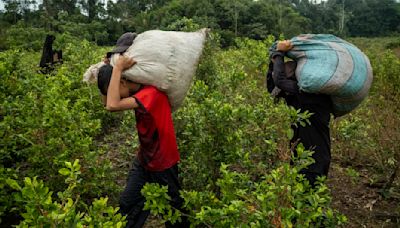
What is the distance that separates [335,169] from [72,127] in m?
2.99

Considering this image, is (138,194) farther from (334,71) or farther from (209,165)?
(334,71)

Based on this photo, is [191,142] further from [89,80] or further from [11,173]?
[11,173]

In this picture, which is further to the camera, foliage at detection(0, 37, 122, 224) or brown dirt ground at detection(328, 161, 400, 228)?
brown dirt ground at detection(328, 161, 400, 228)

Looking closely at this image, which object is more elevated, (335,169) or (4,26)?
(4,26)

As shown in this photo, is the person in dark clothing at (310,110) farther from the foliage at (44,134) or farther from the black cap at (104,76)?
the foliage at (44,134)

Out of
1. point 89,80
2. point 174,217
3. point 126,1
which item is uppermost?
point 126,1

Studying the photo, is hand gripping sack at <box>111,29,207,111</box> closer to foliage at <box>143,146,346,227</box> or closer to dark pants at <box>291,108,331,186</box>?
foliage at <box>143,146,346,227</box>

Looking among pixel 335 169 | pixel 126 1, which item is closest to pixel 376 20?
pixel 126 1

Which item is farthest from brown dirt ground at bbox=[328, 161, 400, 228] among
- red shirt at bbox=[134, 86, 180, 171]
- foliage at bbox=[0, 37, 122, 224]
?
foliage at bbox=[0, 37, 122, 224]

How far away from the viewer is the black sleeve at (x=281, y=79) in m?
3.13

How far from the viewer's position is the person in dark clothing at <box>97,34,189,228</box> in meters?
2.58

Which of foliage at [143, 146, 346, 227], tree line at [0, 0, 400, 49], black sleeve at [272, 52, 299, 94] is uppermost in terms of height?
tree line at [0, 0, 400, 49]

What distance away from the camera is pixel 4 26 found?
39562 mm

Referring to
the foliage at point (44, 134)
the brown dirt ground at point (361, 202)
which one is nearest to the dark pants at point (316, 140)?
the brown dirt ground at point (361, 202)
